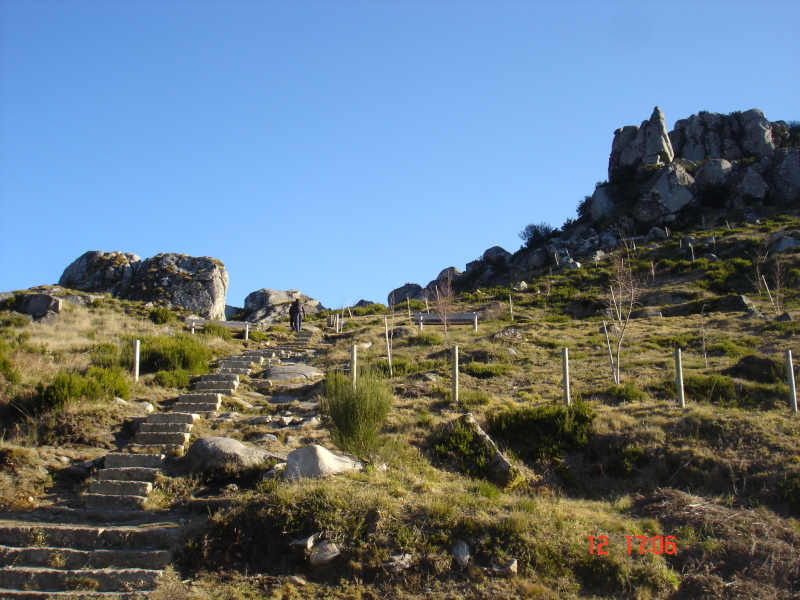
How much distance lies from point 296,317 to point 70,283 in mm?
16165

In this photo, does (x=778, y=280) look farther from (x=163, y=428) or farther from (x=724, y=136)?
(x=724, y=136)

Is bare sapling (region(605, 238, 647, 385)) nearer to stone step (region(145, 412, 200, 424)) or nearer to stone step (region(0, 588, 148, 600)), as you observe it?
stone step (region(145, 412, 200, 424))

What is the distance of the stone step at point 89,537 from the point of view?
786 cm

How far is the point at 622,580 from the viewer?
24.2 feet

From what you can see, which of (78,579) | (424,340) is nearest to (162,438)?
(78,579)

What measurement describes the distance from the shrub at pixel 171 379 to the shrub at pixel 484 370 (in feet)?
24.4

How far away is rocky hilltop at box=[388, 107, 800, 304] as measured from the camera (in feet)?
165

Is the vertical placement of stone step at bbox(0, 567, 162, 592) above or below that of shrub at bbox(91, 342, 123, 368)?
below

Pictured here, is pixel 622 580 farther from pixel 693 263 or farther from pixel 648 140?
pixel 648 140

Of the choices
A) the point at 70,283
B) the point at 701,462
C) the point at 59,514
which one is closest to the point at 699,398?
the point at 701,462

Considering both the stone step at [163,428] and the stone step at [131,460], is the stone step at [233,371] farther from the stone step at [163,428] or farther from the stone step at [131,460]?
the stone step at [131,460]

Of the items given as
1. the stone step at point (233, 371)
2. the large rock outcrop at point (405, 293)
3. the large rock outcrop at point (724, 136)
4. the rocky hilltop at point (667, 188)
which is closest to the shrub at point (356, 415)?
the stone step at point (233, 371)
